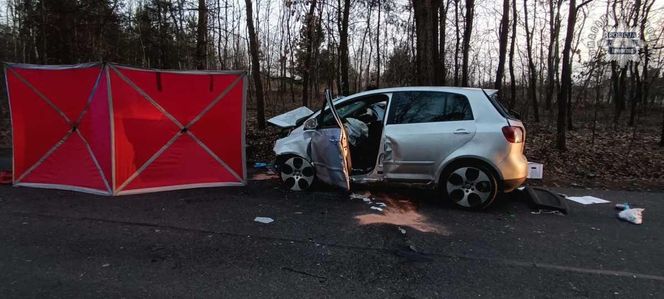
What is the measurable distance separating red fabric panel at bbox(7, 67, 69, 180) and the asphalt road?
3.24 feet

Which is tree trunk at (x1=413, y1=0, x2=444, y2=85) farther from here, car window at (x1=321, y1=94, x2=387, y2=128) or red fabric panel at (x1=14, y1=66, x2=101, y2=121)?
red fabric panel at (x1=14, y1=66, x2=101, y2=121)

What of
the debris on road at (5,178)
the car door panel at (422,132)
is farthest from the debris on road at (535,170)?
the debris on road at (5,178)

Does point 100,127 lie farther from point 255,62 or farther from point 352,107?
point 255,62

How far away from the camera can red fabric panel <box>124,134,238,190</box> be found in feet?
22.2

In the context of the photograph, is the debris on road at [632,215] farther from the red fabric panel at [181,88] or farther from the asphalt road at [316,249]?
the red fabric panel at [181,88]

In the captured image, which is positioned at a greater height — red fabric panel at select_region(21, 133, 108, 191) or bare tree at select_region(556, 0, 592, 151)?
bare tree at select_region(556, 0, 592, 151)

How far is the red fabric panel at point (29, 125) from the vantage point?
6.97m

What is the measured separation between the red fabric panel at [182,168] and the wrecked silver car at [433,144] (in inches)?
65.4

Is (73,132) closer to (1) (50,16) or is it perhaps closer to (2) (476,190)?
(2) (476,190)

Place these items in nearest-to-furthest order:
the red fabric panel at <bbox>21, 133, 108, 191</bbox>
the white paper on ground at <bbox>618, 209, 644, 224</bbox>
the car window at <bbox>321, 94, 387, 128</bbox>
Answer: the white paper on ground at <bbox>618, 209, 644, 224</bbox> → the car window at <bbox>321, 94, 387, 128</bbox> → the red fabric panel at <bbox>21, 133, 108, 191</bbox>

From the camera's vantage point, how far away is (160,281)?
141 inches

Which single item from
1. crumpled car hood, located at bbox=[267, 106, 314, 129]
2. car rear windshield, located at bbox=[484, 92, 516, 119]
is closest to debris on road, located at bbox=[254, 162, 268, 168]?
crumpled car hood, located at bbox=[267, 106, 314, 129]

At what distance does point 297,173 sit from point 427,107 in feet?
7.46

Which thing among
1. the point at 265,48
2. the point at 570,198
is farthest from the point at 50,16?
the point at 570,198
